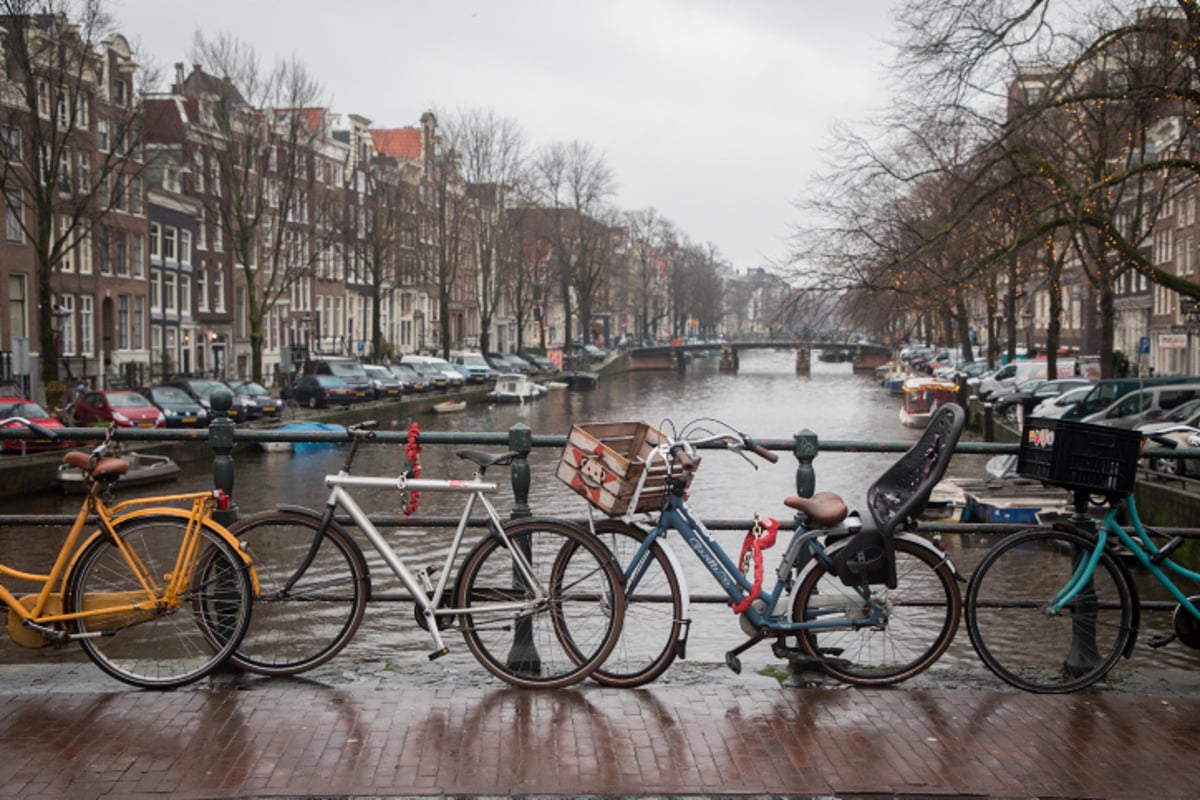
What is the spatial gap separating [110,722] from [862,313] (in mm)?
19286

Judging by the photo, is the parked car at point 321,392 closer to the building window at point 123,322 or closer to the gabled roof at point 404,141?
the building window at point 123,322

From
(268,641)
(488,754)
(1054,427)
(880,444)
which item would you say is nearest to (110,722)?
(268,641)

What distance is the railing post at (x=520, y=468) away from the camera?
605 centimetres

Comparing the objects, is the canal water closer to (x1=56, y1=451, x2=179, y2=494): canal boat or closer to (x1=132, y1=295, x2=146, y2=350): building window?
(x1=56, y1=451, x2=179, y2=494): canal boat

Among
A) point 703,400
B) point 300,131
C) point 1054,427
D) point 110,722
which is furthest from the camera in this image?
point 703,400

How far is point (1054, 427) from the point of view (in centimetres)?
587

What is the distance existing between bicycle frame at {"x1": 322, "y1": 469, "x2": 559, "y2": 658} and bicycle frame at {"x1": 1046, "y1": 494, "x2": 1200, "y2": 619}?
7.85 ft

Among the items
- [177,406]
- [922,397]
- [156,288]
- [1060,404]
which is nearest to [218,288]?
[156,288]

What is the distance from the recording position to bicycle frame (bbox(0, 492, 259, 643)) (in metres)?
5.70

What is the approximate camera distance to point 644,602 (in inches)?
233

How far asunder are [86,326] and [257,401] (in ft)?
39.7

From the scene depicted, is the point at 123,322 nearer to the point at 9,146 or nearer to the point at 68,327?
the point at 68,327

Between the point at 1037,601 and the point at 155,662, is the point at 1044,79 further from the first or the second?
the point at 155,662

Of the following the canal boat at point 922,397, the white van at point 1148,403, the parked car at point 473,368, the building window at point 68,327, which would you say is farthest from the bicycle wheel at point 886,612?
the parked car at point 473,368
